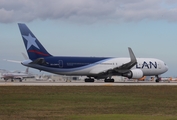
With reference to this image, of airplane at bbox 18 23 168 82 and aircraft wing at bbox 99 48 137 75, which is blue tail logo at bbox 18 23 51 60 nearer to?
airplane at bbox 18 23 168 82

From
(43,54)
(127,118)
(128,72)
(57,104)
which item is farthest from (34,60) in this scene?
(127,118)

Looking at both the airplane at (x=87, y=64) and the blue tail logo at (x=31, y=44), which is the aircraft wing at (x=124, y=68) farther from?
the blue tail logo at (x=31, y=44)

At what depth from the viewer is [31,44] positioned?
54.0 metres

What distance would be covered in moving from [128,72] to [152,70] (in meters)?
6.68

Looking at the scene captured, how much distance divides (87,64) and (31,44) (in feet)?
28.6

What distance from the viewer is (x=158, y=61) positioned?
63156 millimetres

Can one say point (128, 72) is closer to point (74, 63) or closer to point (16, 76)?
point (74, 63)

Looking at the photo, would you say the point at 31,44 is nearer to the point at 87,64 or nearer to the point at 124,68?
the point at 87,64

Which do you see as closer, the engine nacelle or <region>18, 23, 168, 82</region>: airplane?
<region>18, 23, 168, 82</region>: airplane

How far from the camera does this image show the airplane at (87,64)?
177 ft

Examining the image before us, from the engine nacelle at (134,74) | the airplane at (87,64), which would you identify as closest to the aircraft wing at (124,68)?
the airplane at (87,64)

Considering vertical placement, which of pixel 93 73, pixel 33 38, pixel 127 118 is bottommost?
pixel 127 118

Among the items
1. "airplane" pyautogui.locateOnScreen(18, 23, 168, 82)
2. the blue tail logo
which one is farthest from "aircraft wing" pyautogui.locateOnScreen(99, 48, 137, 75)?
the blue tail logo

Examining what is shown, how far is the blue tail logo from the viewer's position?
53.8m
